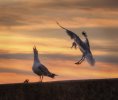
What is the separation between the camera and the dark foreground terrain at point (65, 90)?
7328mm

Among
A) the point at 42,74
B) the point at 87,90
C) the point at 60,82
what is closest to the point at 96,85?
the point at 87,90

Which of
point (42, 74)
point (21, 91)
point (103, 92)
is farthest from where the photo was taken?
point (42, 74)

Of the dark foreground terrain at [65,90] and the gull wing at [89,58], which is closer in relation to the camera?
the dark foreground terrain at [65,90]

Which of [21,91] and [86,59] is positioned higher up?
[86,59]

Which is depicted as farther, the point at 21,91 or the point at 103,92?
the point at 21,91

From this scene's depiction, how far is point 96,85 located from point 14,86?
1.47 m

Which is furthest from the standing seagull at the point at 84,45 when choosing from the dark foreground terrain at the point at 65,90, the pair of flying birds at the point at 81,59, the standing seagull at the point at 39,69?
the dark foreground terrain at the point at 65,90

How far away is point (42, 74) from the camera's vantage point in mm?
15453

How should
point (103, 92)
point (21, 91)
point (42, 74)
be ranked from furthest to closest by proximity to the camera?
point (42, 74), point (21, 91), point (103, 92)

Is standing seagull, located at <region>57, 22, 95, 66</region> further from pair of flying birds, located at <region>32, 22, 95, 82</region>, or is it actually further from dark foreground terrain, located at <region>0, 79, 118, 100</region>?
dark foreground terrain, located at <region>0, 79, 118, 100</region>

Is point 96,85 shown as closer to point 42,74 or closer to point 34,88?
point 34,88

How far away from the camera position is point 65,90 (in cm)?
751

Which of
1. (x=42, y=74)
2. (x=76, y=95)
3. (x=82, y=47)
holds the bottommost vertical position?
(x=76, y=95)

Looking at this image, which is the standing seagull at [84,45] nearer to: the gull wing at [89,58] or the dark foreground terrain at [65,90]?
the gull wing at [89,58]
